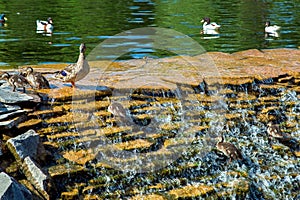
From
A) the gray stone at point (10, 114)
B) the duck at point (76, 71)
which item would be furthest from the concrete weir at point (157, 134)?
the duck at point (76, 71)

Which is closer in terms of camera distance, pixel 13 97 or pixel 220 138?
pixel 13 97

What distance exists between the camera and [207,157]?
1030 centimetres

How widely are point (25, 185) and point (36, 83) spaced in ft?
10.7

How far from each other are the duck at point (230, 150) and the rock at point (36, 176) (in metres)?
3.78

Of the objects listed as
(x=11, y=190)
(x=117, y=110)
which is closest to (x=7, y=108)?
(x=117, y=110)

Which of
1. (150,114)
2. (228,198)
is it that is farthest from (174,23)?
(228,198)

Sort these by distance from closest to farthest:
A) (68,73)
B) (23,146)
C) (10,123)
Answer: (23,146) → (10,123) → (68,73)

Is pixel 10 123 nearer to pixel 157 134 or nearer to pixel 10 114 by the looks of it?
pixel 10 114

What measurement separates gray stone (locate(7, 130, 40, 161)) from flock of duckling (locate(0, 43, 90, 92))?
1986mm

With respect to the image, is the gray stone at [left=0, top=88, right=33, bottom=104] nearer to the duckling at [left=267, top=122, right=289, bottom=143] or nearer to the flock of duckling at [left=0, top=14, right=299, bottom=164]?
the flock of duckling at [left=0, top=14, right=299, bottom=164]

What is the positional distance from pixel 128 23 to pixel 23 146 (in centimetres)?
2211

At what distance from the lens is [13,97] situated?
1045 centimetres

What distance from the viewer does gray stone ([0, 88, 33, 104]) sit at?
10.3 meters

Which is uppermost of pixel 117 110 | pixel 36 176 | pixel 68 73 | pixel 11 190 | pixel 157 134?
pixel 68 73
